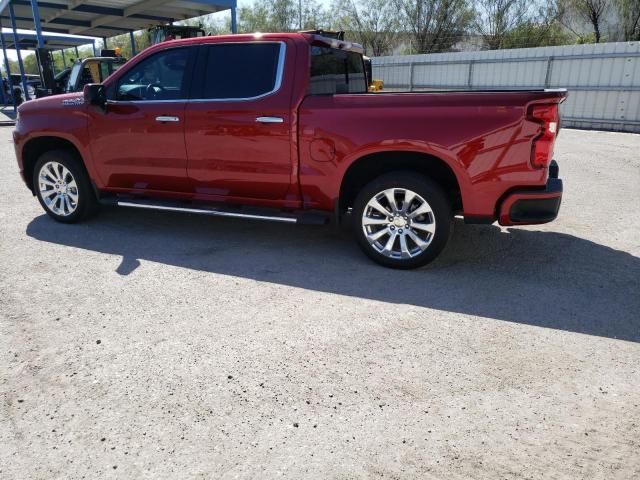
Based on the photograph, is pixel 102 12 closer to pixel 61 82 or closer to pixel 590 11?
pixel 61 82

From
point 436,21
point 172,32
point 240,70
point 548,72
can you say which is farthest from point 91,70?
point 436,21

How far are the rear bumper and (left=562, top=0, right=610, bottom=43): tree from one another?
27945 millimetres

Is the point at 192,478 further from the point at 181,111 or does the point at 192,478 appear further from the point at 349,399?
the point at 181,111

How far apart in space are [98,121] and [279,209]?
2192mm

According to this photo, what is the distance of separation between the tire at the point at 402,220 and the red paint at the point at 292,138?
24 cm

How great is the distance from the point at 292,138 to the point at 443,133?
51.5 inches

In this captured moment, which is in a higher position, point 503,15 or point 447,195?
point 503,15

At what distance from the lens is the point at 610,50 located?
48.0ft

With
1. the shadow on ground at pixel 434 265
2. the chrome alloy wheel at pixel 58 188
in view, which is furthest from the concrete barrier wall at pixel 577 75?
the chrome alloy wheel at pixel 58 188

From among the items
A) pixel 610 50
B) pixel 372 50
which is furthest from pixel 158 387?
pixel 372 50

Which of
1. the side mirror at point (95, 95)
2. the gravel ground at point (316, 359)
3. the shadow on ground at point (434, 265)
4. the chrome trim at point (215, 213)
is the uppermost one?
the side mirror at point (95, 95)

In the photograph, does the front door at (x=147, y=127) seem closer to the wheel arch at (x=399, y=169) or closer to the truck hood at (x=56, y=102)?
the truck hood at (x=56, y=102)

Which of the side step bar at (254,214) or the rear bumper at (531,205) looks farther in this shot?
the side step bar at (254,214)

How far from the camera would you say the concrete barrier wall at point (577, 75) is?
47.4ft
